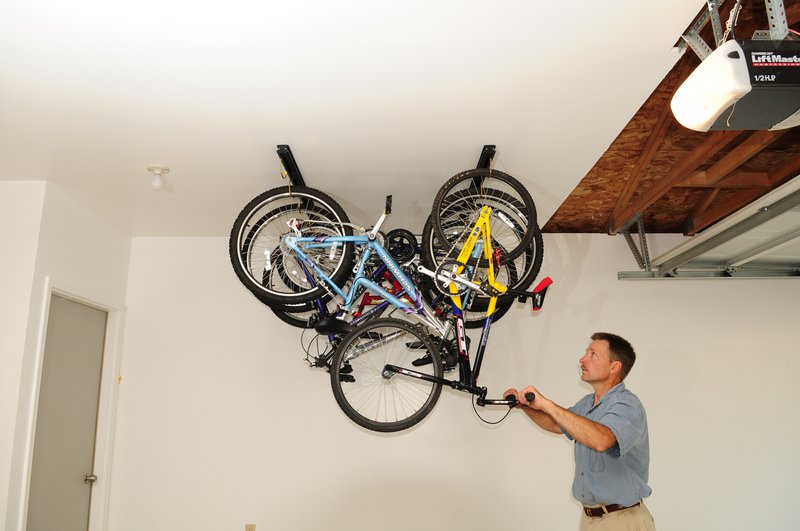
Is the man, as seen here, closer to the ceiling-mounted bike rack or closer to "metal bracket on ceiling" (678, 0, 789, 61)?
the ceiling-mounted bike rack

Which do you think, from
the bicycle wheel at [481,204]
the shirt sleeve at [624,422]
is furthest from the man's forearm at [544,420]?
the bicycle wheel at [481,204]

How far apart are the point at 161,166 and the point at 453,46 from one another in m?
1.91

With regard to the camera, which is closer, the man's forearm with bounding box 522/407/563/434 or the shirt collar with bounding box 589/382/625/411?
the shirt collar with bounding box 589/382/625/411

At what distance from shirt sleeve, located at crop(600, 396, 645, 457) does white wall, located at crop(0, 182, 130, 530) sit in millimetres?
3070

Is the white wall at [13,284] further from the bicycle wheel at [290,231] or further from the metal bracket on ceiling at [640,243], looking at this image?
the metal bracket on ceiling at [640,243]

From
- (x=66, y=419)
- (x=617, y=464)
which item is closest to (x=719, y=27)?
(x=617, y=464)

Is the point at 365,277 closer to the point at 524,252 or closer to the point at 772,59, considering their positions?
the point at 524,252

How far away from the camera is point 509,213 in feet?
11.4

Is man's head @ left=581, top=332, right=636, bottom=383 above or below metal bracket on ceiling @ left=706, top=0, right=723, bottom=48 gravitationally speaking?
below

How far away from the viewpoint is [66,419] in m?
3.76

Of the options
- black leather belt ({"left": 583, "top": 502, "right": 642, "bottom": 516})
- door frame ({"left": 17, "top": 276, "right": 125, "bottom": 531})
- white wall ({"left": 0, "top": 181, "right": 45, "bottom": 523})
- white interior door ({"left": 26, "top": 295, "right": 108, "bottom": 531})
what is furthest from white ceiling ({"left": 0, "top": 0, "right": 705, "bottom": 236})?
black leather belt ({"left": 583, "top": 502, "right": 642, "bottom": 516})

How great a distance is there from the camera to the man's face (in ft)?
9.58

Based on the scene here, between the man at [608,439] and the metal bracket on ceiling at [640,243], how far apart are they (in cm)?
165

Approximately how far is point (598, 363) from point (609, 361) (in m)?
0.05
